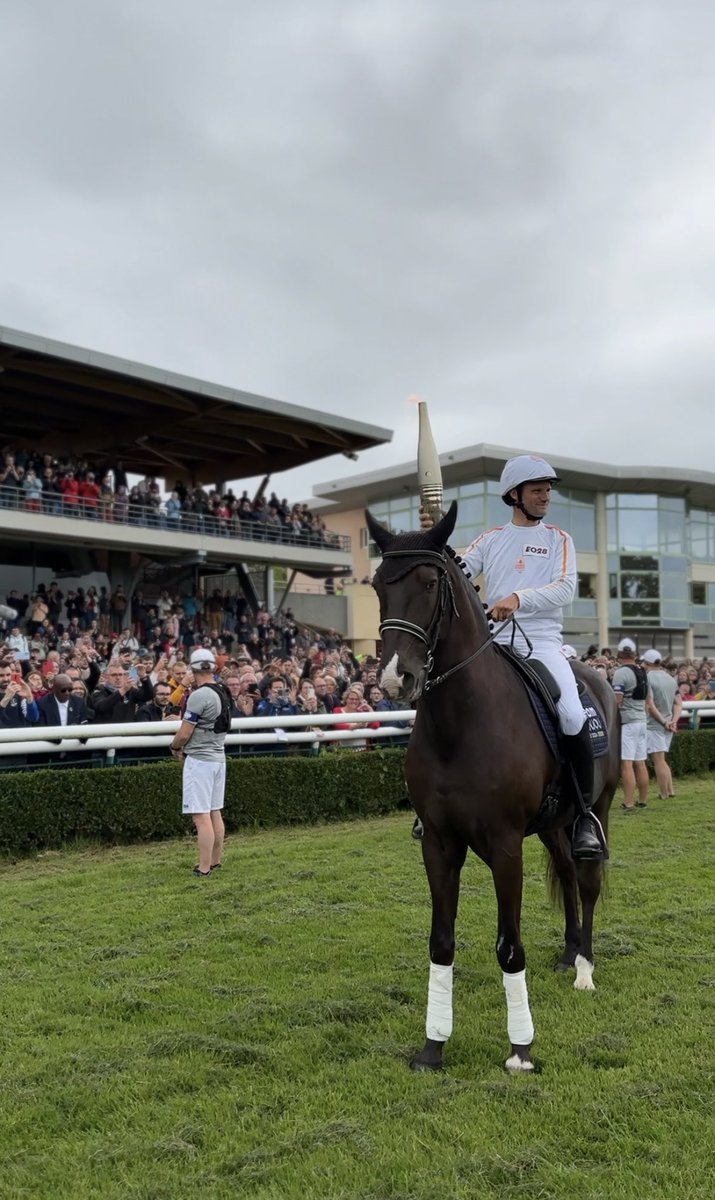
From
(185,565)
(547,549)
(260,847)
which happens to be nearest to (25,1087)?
(547,549)

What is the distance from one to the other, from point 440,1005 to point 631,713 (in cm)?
799

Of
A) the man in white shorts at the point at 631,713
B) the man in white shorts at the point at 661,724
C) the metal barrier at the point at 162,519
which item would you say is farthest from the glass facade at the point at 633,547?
the man in white shorts at the point at 631,713

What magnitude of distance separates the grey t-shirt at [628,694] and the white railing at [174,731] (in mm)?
2476

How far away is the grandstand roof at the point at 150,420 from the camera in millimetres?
23141

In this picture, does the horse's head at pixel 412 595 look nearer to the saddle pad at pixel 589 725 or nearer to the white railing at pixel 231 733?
the saddle pad at pixel 589 725

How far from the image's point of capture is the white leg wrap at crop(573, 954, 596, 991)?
4676mm

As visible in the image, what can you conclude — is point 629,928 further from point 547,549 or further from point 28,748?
point 28,748

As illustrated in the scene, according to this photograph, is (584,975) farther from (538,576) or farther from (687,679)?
(687,679)

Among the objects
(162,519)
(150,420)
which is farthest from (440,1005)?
(150,420)

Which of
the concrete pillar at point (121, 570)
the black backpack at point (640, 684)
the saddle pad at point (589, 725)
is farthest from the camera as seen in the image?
the concrete pillar at point (121, 570)

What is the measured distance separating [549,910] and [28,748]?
197 inches

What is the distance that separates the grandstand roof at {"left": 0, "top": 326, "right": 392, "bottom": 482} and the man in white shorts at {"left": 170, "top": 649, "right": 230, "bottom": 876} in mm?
15987

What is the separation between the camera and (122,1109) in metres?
3.42

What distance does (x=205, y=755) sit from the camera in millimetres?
8086
